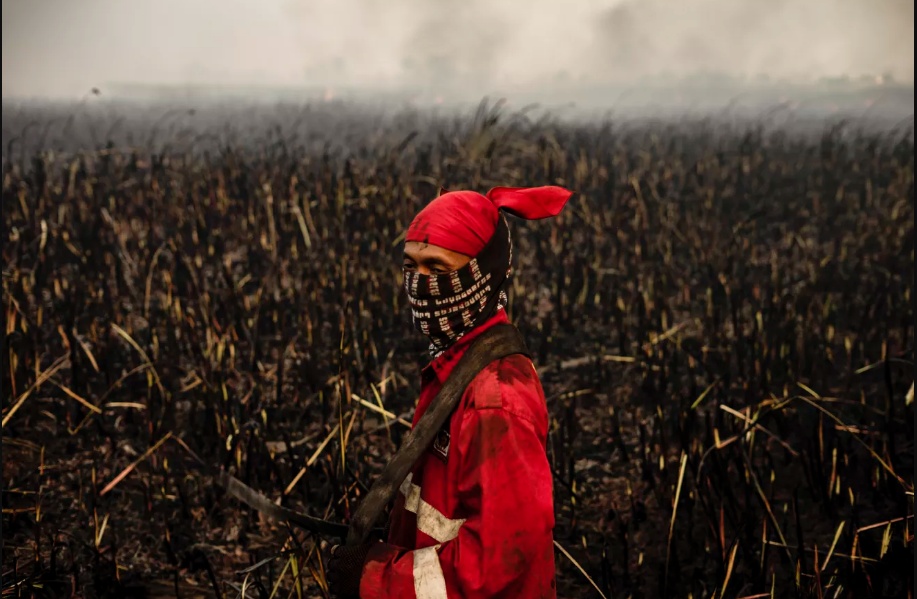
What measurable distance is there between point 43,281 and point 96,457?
7.24 feet

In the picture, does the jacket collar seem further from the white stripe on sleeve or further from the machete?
the white stripe on sleeve

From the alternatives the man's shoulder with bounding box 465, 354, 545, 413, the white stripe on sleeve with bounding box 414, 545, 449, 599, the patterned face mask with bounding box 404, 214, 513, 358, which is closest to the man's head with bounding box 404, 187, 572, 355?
the patterned face mask with bounding box 404, 214, 513, 358

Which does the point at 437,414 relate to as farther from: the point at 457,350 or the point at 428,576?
the point at 428,576

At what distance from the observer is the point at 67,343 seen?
4230mm

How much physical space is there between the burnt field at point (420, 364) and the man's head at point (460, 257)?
19.9 inches

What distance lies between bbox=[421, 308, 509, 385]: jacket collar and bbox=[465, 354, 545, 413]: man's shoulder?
92 mm

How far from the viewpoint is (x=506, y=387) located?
1604 millimetres

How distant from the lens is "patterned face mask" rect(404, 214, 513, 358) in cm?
169

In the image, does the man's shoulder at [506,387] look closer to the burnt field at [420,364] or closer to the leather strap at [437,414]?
the leather strap at [437,414]

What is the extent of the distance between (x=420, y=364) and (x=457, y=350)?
2822mm

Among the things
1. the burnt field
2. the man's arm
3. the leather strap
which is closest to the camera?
the man's arm

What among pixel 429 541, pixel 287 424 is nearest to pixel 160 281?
pixel 287 424

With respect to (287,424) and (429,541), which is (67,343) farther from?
(429,541)

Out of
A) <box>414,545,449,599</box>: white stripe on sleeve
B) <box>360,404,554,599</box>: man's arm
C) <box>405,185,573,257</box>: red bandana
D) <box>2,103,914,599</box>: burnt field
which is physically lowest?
<box>2,103,914,599</box>: burnt field
